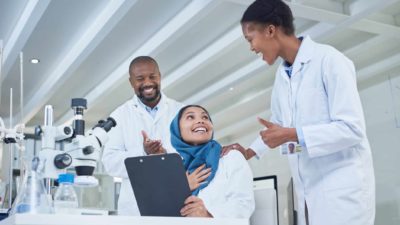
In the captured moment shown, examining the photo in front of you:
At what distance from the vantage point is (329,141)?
57.1 inches

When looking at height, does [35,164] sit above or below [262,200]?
above

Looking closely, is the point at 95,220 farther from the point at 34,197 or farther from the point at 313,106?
the point at 313,106

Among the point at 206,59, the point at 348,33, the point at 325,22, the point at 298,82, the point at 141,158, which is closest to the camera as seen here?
the point at 141,158

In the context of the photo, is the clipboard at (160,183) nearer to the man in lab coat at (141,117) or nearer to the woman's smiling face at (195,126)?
the woman's smiling face at (195,126)

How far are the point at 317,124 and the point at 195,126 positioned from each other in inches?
18.6

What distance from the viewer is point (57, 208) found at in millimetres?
1075

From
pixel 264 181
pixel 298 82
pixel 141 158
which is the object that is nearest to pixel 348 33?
pixel 264 181

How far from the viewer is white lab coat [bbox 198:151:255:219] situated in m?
1.50

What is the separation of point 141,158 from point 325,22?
298 cm

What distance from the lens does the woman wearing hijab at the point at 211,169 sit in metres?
1.50

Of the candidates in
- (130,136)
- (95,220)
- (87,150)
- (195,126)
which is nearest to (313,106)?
(195,126)

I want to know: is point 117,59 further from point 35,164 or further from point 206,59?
point 35,164

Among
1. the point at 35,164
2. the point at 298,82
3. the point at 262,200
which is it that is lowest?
the point at 262,200

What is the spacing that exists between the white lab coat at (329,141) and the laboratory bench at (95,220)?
559mm
